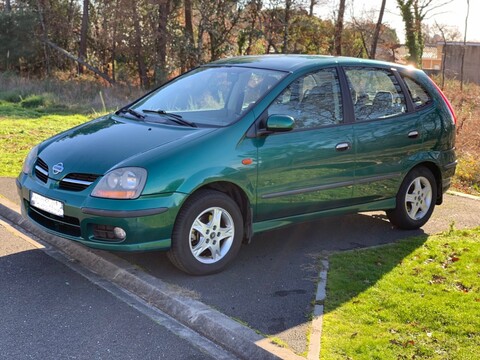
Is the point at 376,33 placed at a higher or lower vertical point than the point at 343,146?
higher

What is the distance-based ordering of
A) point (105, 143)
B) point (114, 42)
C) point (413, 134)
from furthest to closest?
point (114, 42)
point (413, 134)
point (105, 143)

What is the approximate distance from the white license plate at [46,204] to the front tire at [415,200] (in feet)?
11.6

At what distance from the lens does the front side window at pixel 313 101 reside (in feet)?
18.4

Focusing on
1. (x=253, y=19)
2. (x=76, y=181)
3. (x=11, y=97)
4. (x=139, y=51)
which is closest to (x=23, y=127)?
(x=11, y=97)

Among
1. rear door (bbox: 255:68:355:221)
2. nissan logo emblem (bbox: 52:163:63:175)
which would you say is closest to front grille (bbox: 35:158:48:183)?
nissan logo emblem (bbox: 52:163:63:175)

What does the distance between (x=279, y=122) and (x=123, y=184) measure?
55.8 inches

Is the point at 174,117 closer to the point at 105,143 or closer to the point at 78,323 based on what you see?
the point at 105,143

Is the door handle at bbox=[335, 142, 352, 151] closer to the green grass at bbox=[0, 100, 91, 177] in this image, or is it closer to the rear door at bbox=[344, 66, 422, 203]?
the rear door at bbox=[344, 66, 422, 203]

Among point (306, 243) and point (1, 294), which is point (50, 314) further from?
point (306, 243)

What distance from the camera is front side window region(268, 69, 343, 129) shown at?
5617 mm

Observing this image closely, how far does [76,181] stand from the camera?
4.97 m

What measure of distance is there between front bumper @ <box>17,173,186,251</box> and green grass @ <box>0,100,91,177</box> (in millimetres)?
4071

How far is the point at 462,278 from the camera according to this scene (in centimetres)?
528

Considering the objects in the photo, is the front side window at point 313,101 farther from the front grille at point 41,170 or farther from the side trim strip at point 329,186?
the front grille at point 41,170
